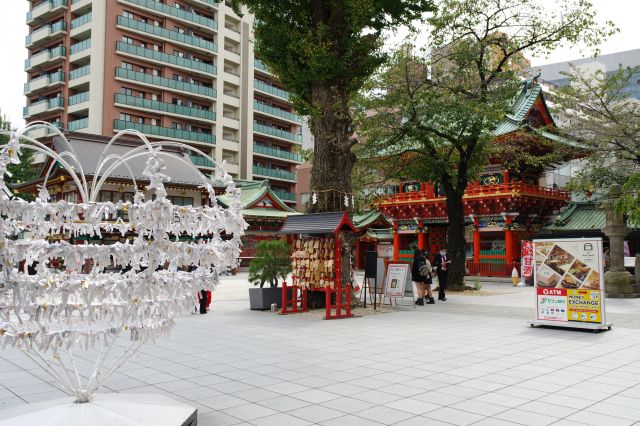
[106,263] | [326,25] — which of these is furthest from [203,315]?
[106,263]

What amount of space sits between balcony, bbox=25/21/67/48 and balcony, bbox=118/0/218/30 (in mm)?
6813

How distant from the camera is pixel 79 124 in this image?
45.9 metres

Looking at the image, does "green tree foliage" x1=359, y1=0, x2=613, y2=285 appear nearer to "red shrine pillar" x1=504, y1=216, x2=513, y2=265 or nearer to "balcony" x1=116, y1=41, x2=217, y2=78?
"red shrine pillar" x1=504, y1=216, x2=513, y2=265

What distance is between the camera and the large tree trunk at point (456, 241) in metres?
22.6

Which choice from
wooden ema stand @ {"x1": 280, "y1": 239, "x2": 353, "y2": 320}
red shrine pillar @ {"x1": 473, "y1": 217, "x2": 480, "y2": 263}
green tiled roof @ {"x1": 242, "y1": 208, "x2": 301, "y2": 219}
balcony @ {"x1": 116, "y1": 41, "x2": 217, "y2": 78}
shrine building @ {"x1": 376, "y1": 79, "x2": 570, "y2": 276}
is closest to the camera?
wooden ema stand @ {"x1": 280, "y1": 239, "x2": 353, "y2": 320}

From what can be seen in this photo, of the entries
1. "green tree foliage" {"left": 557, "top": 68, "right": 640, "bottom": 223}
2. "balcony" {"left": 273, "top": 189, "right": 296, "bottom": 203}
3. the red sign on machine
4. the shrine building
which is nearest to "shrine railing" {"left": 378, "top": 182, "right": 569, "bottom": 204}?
the shrine building

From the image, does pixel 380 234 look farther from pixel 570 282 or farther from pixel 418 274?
pixel 570 282

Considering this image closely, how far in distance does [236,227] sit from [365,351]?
15.8ft

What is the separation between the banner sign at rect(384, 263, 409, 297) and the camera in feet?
51.8

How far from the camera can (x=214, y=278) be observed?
516cm

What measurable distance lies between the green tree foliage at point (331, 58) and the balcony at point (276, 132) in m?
42.1

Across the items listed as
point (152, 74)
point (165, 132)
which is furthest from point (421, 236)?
point (152, 74)

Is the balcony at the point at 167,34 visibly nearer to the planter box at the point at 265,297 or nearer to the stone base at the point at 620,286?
the planter box at the point at 265,297

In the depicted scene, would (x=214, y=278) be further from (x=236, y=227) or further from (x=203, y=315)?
(x=203, y=315)
